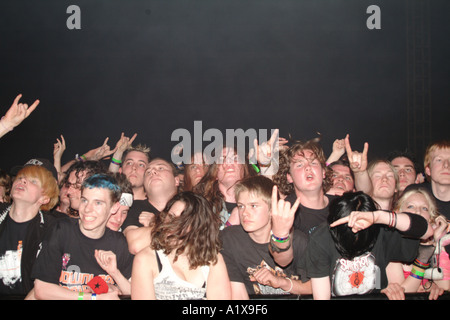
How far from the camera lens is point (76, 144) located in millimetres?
6758

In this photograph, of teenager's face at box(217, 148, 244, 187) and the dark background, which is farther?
the dark background

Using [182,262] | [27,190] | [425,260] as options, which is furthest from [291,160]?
[27,190]

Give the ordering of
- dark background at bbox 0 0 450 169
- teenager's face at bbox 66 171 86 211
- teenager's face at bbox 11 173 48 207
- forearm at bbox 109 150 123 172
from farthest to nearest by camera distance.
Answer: dark background at bbox 0 0 450 169 < forearm at bbox 109 150 123 172 < teenager's face at bbox 66 171 86 211 < teenager's face at bbox 11 173 48 207

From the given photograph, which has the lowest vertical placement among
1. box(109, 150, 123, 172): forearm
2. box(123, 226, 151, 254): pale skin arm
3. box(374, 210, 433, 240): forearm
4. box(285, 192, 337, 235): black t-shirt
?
box(123, 226, 151, 254): pale skin arm

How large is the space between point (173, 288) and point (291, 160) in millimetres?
1528

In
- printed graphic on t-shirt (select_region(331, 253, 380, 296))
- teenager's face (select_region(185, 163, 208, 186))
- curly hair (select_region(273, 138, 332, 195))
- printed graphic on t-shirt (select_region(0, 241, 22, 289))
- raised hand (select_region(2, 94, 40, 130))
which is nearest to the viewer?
printed graphic on t-shirt (select_region(331, 253, 380, 296))

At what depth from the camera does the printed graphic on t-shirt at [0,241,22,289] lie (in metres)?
2.27

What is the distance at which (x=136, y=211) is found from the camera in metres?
3.02

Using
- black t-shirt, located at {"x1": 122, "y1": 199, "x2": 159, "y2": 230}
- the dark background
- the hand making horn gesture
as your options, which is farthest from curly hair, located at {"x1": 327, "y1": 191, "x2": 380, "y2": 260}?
the dark background

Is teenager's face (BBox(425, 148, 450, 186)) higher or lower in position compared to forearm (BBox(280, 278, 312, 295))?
higher

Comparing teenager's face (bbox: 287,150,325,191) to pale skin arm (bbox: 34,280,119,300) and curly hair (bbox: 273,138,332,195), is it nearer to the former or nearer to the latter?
curly hair (bbox: 273,138,332,195)

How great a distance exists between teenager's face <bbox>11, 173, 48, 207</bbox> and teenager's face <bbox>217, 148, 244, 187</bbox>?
1.51m

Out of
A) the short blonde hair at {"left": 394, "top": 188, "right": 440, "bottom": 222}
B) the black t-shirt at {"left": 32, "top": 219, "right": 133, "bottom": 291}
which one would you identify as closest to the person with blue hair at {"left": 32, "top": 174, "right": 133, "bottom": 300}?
the black t-shirt at {"left": 32, "top": 219, "right": 133, "bottom": 291}
